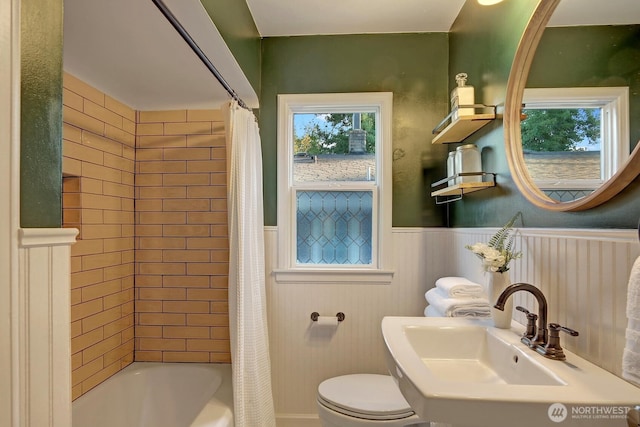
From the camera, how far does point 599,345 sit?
94 centimetres

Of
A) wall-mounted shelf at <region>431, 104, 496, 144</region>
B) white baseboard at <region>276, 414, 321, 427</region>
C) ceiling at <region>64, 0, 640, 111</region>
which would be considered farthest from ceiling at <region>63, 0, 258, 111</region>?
white baseboard at <region>276, 414, 321, 427</region>

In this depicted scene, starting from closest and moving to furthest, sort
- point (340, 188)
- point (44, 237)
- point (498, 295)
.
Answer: point (44, 237)
point (498, 295)
point (340, 188)

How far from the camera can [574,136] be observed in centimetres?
105

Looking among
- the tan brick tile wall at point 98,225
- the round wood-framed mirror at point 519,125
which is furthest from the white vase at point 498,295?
the tan brick tile wall at point 98,225

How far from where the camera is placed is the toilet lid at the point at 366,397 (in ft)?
5.18

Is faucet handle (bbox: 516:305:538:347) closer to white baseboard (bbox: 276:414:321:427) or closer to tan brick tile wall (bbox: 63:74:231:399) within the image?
white baseboard (bbox: 276:414:321:427)

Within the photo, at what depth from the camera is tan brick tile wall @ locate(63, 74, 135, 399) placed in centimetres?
168

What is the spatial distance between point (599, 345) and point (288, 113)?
1931 millimetres

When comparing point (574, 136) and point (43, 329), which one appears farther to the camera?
point (574, 136)

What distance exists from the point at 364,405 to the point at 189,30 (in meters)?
1.82

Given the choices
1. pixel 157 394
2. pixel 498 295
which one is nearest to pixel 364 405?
pixel 498 295

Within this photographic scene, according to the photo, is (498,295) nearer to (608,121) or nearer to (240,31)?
(608,121)

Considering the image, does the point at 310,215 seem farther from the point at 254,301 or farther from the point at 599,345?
the point at 599,345

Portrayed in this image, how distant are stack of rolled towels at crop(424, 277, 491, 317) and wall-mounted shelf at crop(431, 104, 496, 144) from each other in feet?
2.55
